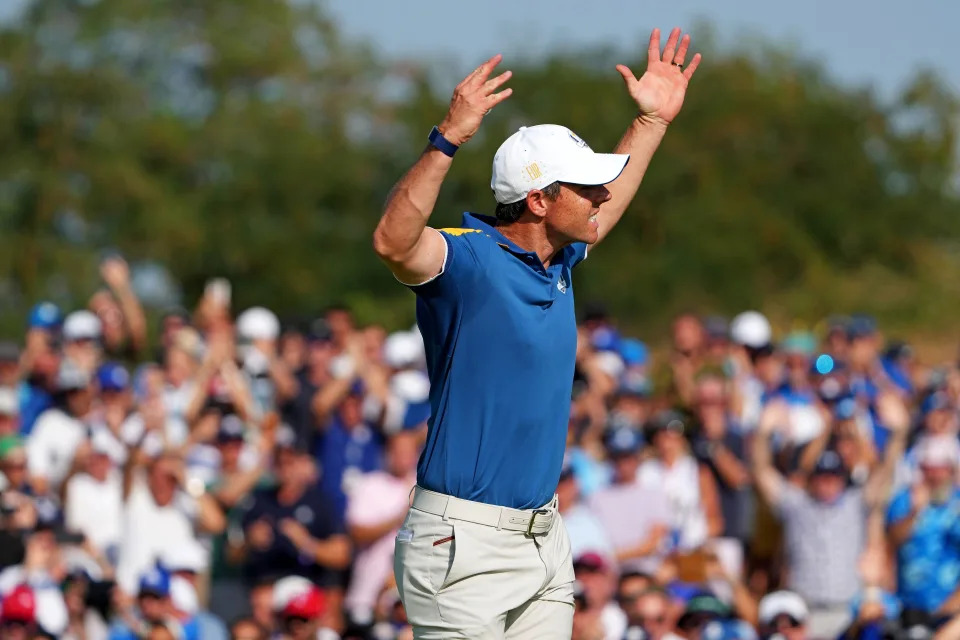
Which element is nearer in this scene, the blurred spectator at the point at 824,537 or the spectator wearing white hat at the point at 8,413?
the blurred spectator at the point at 824,537

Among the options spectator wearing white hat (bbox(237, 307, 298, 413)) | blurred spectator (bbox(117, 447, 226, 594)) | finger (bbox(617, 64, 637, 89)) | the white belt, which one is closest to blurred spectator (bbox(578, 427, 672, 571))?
blurred spectator (bbox(117, 447, 226, 594))

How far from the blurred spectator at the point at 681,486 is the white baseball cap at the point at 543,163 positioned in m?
5.43

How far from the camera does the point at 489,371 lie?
5086 mm

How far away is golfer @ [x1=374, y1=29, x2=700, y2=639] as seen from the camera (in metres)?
→ 5.05

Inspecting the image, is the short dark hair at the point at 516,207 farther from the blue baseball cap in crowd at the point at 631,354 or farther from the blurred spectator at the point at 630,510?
the blue baseball cap in crowd at the point at 631,354

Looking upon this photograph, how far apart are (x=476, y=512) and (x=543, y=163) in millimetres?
1156

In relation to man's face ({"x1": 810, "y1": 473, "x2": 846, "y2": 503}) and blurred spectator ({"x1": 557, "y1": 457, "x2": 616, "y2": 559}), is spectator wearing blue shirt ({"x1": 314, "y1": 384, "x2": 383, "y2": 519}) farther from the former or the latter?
man's face ({"x1": 810, "y1": 473, "x2": 846, "y2": 503})

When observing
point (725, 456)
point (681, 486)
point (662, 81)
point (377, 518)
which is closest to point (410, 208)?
point (662, 81)

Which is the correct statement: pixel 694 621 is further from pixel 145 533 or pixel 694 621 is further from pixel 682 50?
pixel 682 50

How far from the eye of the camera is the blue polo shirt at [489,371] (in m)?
5.07

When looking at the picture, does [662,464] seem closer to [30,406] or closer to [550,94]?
[30,406]

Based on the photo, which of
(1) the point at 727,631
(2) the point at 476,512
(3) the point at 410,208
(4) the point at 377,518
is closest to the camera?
(3) the point at 410,208

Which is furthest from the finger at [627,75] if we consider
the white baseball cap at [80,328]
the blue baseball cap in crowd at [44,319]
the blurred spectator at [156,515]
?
the blue baseball cap in crowd at [44,319]

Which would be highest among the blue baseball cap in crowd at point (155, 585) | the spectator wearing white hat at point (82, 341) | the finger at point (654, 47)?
the finger at point (654, 47)
